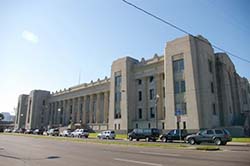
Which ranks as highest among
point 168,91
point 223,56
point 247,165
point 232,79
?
point 223,56

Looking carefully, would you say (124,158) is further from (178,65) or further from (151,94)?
(151,94)

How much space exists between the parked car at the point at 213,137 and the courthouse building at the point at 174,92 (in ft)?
40.6

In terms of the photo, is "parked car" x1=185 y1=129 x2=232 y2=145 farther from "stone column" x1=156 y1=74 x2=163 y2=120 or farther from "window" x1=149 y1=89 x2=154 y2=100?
"window" x1=149 y1=89 x2=154 y2=100

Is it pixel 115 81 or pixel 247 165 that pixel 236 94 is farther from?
pixel 247 165

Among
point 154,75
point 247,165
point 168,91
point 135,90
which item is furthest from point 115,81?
point 247,165

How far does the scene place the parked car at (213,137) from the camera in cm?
2483

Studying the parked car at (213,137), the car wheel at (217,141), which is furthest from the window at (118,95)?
the car wheel at (217,141)

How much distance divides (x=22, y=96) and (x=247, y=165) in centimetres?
12557

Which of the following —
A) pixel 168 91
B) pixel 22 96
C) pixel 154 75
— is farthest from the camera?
pixel 22 96

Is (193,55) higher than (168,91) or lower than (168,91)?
higher

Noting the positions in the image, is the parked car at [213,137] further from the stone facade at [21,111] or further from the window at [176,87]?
the stone facade at [21,111]

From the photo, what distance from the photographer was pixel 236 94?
57219 millimetres

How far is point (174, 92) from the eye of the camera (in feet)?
157

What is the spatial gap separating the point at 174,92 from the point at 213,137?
22.9m
